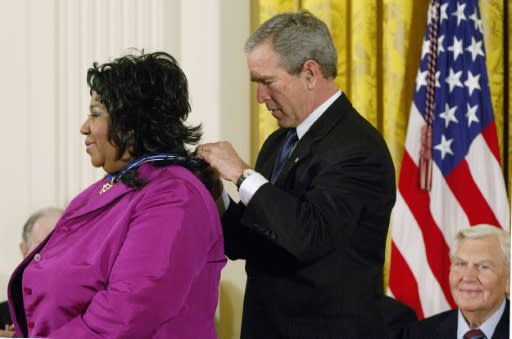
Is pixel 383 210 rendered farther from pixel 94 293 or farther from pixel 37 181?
pixel 37 181

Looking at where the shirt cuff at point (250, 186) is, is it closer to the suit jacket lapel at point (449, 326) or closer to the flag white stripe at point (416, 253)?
the suit jacket lapel at point (449, 326)

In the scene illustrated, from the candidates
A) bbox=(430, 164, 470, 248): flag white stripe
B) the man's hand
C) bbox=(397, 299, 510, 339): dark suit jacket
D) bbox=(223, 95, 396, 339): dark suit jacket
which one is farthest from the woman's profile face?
bbox=(430, 164, 470, 248): flag white stripe

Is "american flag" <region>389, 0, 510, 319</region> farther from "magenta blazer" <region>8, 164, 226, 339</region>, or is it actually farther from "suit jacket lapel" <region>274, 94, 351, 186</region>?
"magenta blazer" <region>8, 164, 226, 339</region>

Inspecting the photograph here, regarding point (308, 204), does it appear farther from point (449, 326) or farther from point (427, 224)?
point (427, 224)

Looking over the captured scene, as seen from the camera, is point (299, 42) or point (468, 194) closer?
point (299, 42)

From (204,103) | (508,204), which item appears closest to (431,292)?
(508,204)

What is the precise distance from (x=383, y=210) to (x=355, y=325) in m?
0.30

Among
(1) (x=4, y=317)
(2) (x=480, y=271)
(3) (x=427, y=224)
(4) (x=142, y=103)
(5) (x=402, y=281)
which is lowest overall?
(1) (x=4, y=317)

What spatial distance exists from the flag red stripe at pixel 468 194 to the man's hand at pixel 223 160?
6.12ft

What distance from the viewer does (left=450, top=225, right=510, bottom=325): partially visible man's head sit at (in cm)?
362

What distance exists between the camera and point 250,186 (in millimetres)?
2428

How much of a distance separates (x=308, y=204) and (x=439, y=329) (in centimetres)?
134

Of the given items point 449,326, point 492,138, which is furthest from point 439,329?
point 492,138

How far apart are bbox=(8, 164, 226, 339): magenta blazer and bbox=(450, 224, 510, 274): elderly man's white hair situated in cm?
178
